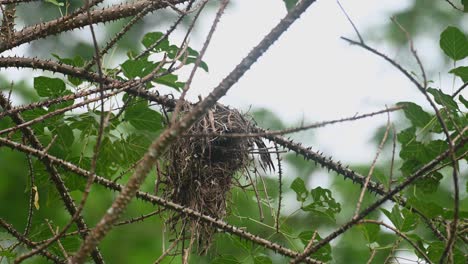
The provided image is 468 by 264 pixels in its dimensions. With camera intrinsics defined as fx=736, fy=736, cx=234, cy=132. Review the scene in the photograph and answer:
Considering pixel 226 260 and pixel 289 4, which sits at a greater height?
pixel 289 4

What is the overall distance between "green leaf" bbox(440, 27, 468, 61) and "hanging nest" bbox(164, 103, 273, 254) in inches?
28.3

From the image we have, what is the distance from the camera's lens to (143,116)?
2.32 m

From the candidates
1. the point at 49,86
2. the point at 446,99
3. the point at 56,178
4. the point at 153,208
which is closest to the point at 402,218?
the point at 446,99

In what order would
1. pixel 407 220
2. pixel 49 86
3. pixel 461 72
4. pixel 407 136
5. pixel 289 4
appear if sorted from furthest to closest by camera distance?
pixel 407 136 → pixel 49 86 → pixel 461 72 → pixel 407 220 → pixel 289 4

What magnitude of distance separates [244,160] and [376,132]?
146 inches

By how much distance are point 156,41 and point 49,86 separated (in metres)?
0.36

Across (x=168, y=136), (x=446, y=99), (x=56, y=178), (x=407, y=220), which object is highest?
(x=446, y=99)

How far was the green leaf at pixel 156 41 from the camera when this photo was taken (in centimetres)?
235

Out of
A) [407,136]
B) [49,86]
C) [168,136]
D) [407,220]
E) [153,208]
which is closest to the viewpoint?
[168,136]

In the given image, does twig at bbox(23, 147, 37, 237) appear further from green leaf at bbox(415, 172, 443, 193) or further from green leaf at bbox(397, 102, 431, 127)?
green leaf at bbox(415, 172, 443, 193)

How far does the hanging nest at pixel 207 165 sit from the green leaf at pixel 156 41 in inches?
10.2

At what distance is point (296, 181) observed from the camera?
8.22 feet

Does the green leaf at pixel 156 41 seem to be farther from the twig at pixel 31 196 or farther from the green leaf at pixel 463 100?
the green leaf at pixel 463 100

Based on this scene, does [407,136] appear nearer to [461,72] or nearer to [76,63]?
[461,72]
